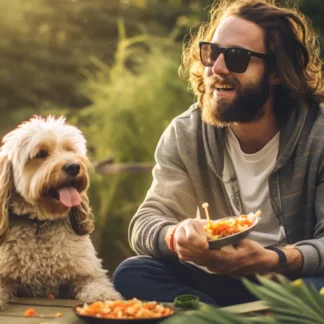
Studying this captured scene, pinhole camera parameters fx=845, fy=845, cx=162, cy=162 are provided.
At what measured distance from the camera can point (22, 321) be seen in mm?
3057

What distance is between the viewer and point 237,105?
3.81 meters

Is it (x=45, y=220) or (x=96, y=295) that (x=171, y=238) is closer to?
(x=96, y=295)

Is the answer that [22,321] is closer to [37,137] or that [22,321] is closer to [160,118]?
[37,137]

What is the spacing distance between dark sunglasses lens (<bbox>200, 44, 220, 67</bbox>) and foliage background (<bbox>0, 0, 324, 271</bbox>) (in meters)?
3.10

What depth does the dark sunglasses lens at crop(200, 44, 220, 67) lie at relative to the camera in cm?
381

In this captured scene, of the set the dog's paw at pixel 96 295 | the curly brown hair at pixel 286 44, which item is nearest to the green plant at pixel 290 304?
the dog's paw at pixel 96 295

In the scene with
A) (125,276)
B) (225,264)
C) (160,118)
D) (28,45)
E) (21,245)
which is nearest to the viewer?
(225,264)

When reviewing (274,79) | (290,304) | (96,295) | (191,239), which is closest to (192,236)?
(191,239)

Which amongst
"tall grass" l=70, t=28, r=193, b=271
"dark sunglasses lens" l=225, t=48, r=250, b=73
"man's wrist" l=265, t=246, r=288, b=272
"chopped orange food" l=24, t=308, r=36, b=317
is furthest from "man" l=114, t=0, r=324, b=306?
"tall grass" l=70, t=28, r=193, b=271

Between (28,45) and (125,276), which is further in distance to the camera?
(28,45)

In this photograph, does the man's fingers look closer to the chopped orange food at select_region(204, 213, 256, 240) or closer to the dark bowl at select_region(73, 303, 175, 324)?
the chopped orange food at select_region(204, 213, 256, 240)

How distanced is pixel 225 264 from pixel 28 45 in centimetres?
1080

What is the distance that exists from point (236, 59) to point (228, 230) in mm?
930

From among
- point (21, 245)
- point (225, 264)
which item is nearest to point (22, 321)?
point (21, 245)
